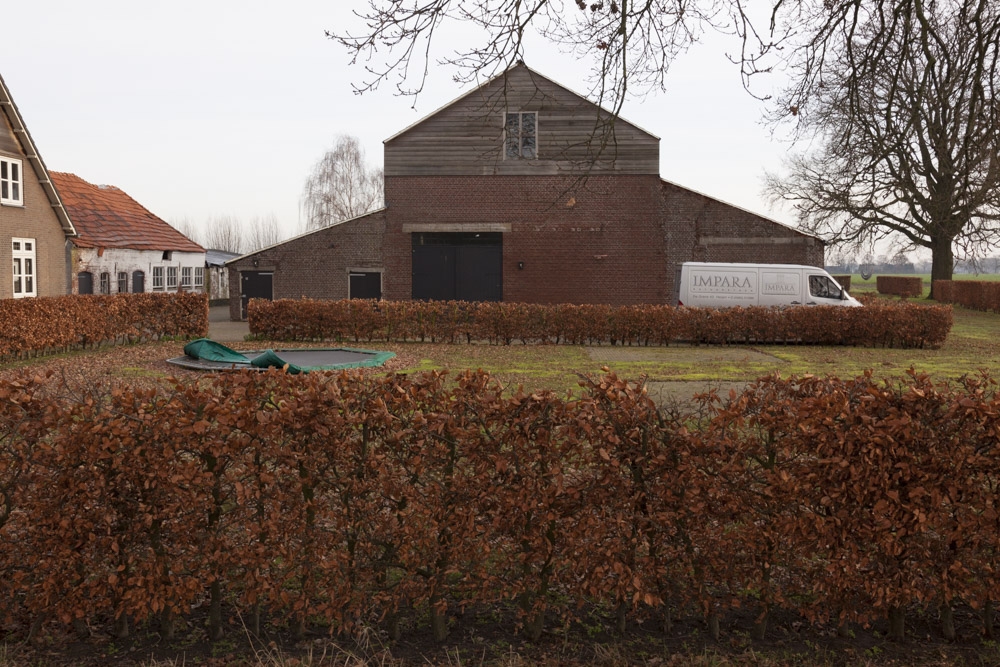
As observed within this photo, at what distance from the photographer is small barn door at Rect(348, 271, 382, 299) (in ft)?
101

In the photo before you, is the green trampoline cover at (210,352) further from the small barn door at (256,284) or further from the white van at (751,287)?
the small barn door at (256,284)

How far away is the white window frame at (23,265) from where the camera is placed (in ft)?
85.8

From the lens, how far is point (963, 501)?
4543 mm

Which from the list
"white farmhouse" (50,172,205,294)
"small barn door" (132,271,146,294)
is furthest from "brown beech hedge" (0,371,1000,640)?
"small barn door" (132,271,146,294)

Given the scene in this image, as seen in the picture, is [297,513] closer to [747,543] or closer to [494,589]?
[494,589]

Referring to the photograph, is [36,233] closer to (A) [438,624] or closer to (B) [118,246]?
(B) [118,246]

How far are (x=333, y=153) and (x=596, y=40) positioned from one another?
54913 mm

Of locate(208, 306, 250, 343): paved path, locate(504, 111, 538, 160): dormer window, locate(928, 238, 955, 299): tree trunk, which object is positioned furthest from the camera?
→ locate(928, 238, 955, 299): tree trunk

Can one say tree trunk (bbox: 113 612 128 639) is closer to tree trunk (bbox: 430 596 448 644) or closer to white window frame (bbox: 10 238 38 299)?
tree trunk (bbox: 430 596 448 644)

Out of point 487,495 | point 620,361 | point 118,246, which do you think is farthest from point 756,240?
point 487,495

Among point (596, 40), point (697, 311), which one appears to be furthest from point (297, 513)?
point (697, 311)

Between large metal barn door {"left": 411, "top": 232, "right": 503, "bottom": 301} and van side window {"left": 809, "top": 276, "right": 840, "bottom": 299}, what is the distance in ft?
37.6

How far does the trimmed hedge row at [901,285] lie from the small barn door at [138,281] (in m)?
47.7

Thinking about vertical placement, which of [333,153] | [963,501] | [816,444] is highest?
[333,153]
